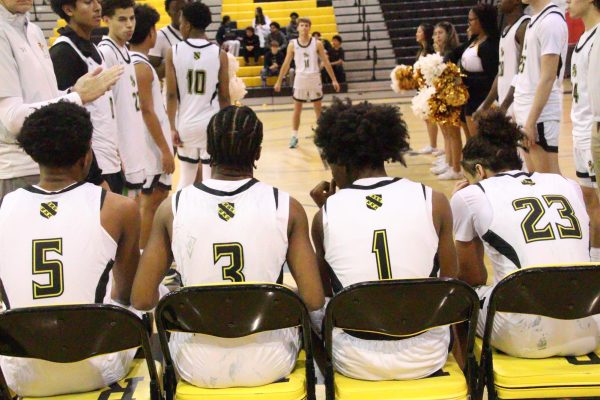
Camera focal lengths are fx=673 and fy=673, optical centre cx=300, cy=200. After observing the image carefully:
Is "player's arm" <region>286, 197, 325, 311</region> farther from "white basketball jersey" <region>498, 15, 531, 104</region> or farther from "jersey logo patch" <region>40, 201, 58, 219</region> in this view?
"white basketball jersey" <region>498, 15, 531, 104</region>

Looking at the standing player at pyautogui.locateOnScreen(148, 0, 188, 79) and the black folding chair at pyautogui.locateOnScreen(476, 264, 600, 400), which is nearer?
the black folding chair at pyautogui.locateOnScreen(476, 264, 600, 400)

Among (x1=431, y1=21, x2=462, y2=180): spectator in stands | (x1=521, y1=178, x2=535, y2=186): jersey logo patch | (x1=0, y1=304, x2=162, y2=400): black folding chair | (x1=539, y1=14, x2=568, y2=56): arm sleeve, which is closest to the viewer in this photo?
(x1=0, y1=304, x2=162, y2=400): black folding chair

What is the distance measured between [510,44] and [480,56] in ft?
3.73

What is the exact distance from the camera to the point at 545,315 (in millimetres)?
2092

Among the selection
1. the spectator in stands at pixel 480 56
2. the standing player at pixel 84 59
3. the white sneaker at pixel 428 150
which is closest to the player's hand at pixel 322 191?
the standing player at pixel 84 59

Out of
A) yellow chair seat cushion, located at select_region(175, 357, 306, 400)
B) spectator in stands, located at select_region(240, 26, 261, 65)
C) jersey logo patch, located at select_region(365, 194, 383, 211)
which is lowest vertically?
spectator in stands, located at select_region(240, 26, 261, 65)

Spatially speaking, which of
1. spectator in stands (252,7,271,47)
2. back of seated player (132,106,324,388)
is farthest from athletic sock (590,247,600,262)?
spectator in stands (252,7,271,47)

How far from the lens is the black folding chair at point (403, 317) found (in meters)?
1.96

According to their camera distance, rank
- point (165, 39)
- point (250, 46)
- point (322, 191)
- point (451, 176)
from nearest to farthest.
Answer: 1. point (322, 191)
2. point (165, 39)
3. point (451, 176)
4. point (250, 46)

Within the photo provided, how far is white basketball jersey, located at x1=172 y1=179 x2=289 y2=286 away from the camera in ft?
7.03

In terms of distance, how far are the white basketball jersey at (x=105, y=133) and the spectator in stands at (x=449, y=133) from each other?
3977mm

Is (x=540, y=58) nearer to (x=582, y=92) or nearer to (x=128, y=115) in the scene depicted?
(x=582, y=92)

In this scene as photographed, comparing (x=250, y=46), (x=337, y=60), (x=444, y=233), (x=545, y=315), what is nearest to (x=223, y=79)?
(x=444, y=233)

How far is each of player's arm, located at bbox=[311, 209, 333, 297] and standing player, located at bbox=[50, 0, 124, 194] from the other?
5.91 ft
